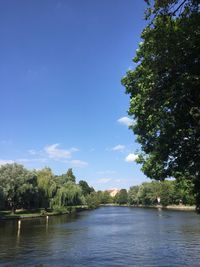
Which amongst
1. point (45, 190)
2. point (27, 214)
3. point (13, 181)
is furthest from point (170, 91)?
point (45, 190)

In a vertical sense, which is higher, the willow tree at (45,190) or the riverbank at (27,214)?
the willow tree at (45,190)

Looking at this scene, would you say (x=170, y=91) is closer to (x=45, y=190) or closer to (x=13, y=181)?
(x=13, y=181)

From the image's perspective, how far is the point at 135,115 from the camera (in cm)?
1984

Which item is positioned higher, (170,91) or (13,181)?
(13,181)

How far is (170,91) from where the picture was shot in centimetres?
1406

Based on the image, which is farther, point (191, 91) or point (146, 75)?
point (146, 75)

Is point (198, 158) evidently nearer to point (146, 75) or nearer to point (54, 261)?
point (146, 75)

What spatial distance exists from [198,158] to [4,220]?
58.0 metres

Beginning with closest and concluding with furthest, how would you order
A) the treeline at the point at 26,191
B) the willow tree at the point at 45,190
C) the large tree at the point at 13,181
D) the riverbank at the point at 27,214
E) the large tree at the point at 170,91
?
the large tree at the point at 170,91 < the riverbank at the point at 27,214 < the large tree at the point at 13,181 < the treeline at the point at 26,191 < the willow tree at the point at 45,190

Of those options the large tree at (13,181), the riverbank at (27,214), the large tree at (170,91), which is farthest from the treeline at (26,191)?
the large tree at (170,91)

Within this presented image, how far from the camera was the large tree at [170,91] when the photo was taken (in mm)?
10938

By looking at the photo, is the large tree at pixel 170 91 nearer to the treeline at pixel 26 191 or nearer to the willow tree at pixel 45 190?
the treeline at pixel 26 191

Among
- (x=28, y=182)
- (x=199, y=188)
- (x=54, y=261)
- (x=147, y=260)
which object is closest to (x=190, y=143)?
(x=199, y=188)

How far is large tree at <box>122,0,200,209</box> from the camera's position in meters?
10.9
